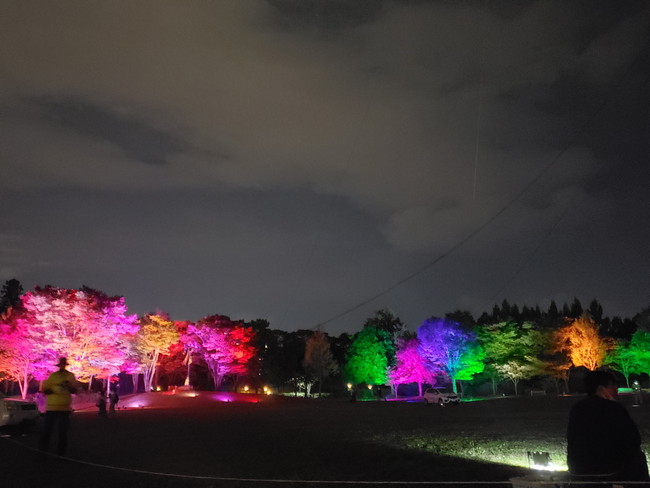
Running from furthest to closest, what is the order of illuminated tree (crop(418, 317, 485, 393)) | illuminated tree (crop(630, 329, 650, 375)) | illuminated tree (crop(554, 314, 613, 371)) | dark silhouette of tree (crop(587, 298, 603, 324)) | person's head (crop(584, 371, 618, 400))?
dark silhouette of tree (crop(587, 298, 603, 324)), illuminated tree (crop(630, 329, 650, 375)), illuminated tree (crop(554, 314, 613, 371)), illuminated tree (crop(418, 317, 485, 393)), person's head (crop(584, 371, 618, 400))

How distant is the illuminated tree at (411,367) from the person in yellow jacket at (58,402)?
184 ft

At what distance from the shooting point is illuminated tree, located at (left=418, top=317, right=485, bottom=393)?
2333 inches

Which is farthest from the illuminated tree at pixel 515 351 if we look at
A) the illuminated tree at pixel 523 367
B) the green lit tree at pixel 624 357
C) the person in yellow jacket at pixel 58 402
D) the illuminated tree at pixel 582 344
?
the person in yellow jacket at pixel 58 402

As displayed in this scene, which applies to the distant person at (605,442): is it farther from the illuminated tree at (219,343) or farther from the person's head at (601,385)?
the illuminated tree at (219,343)

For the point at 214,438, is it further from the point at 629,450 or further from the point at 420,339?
the point at 420,339

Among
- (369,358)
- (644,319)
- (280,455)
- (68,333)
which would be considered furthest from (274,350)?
(280,455)

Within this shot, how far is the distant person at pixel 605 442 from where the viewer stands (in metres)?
5.22

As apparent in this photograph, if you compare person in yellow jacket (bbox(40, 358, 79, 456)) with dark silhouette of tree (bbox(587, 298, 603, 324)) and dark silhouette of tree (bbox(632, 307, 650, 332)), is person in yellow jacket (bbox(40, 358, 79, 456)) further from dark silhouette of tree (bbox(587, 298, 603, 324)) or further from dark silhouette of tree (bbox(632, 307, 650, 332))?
dark silhouette of tree (bbox(587, 298, 603, 324))

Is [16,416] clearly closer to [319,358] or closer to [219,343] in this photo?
[219,343]

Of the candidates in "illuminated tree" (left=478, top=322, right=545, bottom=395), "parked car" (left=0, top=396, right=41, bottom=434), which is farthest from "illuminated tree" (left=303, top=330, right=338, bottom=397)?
"parked car" (left=0, top=396, right=41, bottom=434)

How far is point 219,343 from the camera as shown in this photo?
2314 inches

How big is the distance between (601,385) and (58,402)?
9.92 meters

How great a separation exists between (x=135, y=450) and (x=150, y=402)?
3247 cm

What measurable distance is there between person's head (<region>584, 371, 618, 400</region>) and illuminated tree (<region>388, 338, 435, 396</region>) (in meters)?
59.4
